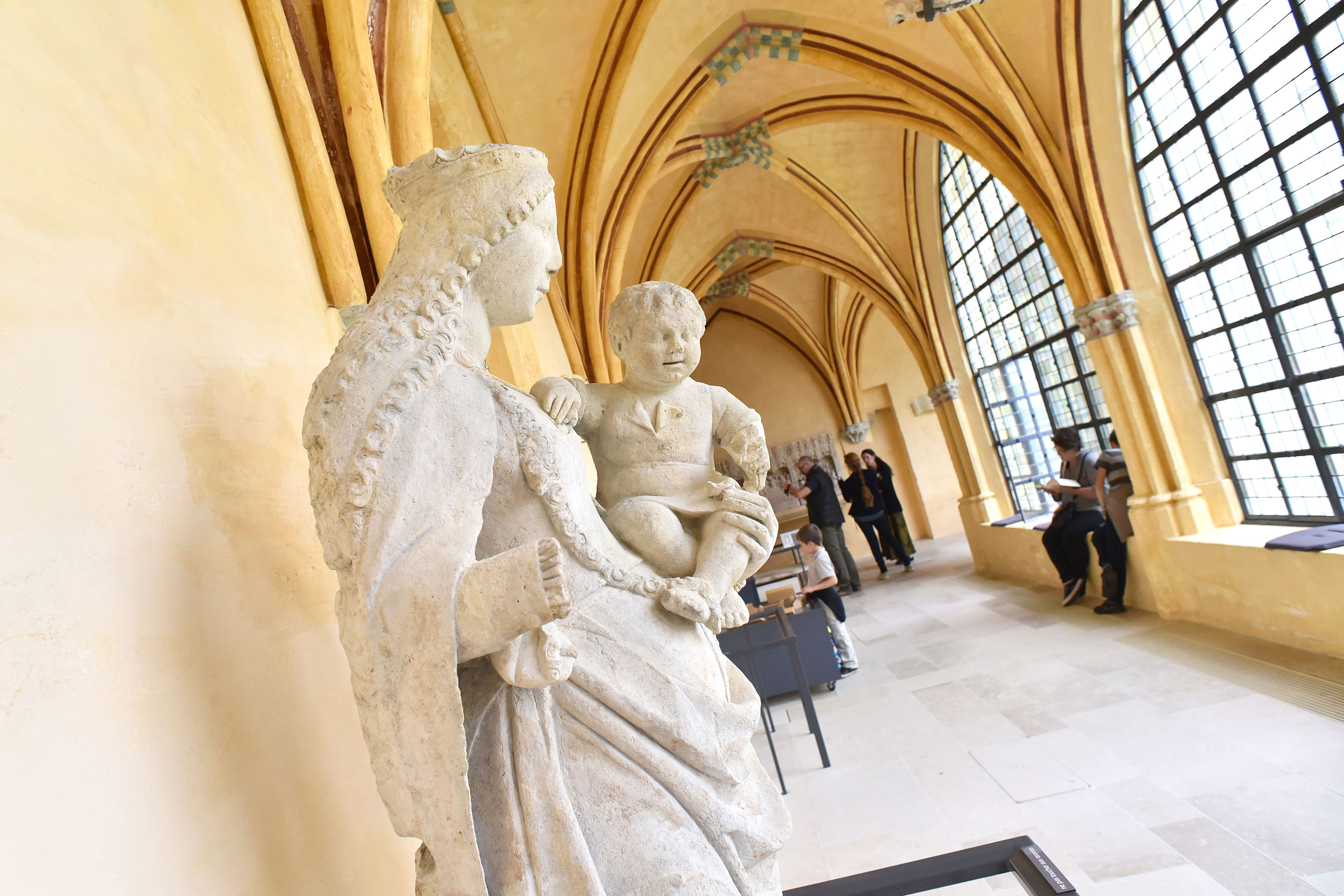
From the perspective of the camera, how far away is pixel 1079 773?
384 centimetres

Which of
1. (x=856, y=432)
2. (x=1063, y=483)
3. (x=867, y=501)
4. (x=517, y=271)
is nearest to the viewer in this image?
(x=517, y=271)

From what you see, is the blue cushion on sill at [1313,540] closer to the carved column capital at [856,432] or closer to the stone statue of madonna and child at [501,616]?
the stone statue of madonna and child at [501,616]

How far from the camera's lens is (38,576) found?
1.10 meters

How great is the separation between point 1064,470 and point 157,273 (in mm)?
7380

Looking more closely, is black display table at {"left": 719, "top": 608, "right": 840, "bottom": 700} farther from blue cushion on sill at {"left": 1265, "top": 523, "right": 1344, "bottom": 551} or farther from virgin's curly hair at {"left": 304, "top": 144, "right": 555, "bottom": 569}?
virgin's curly hair at {"left": 304, "top": 144, "right": 555, "bottom": 569}

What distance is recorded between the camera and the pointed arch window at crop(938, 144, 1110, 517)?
27.1ft

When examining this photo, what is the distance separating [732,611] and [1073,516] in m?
6.75

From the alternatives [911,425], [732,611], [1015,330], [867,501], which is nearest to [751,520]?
[732,611]

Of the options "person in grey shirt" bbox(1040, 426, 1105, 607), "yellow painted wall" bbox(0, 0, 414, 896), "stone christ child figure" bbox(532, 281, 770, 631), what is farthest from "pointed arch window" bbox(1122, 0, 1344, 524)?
"yellow painted wall" bbox(0, 0, 414, 896)

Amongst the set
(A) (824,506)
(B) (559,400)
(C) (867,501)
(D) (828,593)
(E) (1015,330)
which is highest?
(E) (1015,330)

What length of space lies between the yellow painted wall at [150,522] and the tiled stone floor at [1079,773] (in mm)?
2565

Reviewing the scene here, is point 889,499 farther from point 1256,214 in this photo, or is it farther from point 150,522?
point 150,522

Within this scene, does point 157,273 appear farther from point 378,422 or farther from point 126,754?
point 126,754

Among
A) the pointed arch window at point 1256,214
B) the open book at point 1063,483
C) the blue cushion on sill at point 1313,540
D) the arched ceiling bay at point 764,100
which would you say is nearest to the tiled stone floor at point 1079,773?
the blue cushion on sill at point 1313,540
